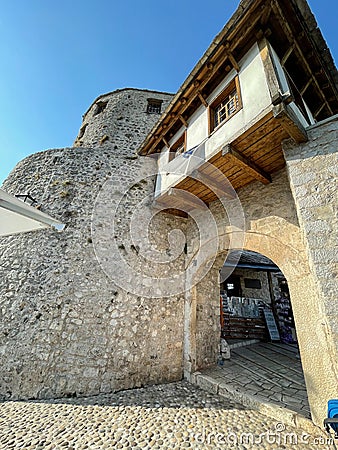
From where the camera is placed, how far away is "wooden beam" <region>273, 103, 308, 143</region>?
2.70m

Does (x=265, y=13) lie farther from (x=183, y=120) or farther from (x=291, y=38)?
(x=183, y=120)

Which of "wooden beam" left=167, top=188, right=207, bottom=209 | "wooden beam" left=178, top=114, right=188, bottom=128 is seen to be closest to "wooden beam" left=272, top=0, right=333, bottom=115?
"wooden beam" left=178, top=114, right=188, bottom=128

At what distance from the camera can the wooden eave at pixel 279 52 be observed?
3238mm

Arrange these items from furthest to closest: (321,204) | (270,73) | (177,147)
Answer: (177,147) → (270,73) → (321,204)

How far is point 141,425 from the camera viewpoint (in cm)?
267

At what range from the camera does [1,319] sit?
12.7ft

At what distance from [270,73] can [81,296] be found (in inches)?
207

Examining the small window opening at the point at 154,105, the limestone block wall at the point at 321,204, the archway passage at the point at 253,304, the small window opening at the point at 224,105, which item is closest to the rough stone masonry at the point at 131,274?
the limestone block wall at the point at 321,204

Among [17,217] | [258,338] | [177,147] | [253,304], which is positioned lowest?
[258,338]

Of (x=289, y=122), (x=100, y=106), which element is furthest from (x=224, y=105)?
(x=100, y=106)

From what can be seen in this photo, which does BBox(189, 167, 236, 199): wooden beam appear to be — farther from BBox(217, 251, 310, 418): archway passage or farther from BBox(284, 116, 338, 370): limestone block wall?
BBox(217, 251, 310, 418): archway passage

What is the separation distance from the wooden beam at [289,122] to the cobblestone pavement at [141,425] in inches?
155

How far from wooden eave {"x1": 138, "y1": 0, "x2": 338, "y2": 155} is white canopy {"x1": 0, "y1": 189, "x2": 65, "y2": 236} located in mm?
4077

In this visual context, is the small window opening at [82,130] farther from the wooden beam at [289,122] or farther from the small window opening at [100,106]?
the wooden beam at [289,122]
